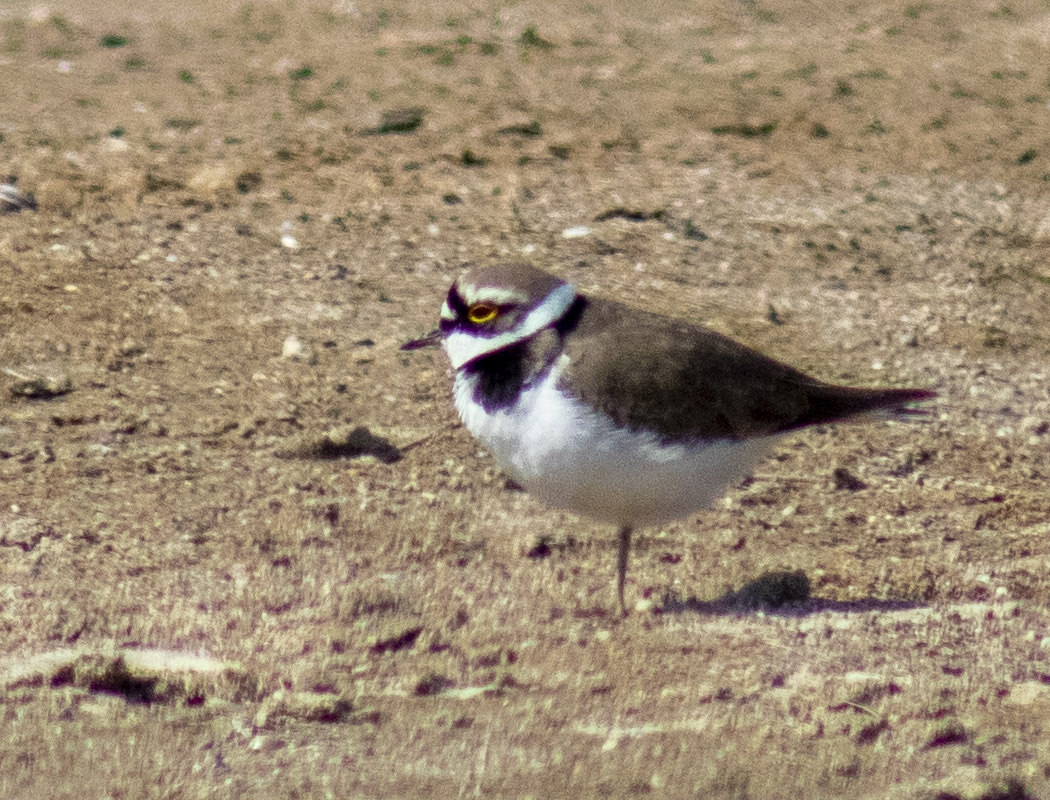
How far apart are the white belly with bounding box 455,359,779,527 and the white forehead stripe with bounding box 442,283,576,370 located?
0.35 feet

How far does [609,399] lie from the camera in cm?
429

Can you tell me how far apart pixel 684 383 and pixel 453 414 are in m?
1.73

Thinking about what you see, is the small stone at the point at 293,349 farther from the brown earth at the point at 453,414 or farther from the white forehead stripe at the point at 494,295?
the white forehead stripe at the point at 494,295

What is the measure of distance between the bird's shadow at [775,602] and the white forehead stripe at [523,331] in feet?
3.46

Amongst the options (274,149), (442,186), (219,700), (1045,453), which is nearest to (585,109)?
(442,186)

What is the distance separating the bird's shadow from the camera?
4.70 m

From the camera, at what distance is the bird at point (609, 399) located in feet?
14.1

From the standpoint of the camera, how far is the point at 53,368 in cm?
614

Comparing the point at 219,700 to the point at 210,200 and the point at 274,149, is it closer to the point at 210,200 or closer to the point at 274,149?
the point at 210,200

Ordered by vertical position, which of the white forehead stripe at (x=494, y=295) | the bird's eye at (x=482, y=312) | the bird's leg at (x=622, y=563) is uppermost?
the white forehead stripe at (x=494, y=295)

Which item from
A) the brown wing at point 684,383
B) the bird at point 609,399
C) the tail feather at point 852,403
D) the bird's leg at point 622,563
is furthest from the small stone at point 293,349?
the tail feather at point 852,403

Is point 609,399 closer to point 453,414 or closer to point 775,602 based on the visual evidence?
point 775,602

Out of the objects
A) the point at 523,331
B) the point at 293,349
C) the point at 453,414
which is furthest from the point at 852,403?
the point at 293,349

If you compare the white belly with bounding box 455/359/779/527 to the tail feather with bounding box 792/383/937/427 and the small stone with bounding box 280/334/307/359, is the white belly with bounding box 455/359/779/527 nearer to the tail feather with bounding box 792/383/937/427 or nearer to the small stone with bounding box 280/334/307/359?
the tail feather with bounding box 792/383/937/427
